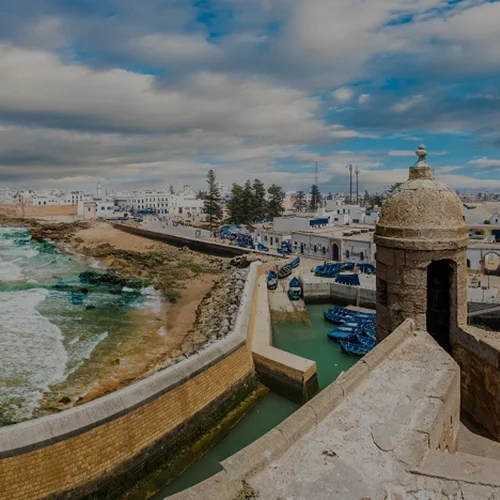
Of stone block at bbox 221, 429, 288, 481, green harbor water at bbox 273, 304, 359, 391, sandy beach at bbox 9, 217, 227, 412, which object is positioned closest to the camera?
stone block at bbox 221, 429, 288, 481

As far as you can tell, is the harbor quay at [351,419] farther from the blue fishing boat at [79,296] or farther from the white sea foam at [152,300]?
the blue fishing boat at [79,296]

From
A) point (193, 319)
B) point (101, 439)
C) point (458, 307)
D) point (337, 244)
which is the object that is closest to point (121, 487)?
point (101, 439)

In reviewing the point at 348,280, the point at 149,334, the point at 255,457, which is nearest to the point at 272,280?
the point at 348,280

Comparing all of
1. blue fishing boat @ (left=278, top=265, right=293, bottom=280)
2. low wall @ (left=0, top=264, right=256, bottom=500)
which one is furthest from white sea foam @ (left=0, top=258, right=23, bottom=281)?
low wall @ (left=0, top=264, right=256, bottom=500)

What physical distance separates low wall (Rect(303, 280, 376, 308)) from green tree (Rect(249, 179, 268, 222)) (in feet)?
142

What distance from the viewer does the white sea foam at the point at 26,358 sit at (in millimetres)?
14883

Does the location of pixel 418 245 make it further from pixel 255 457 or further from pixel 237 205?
pixel 237 205

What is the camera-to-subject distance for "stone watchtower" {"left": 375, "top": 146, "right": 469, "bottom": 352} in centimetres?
728

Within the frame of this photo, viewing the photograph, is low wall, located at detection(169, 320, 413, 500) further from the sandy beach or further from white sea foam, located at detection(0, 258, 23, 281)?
white sea foam, located at detection(0, 258, 23, 281)

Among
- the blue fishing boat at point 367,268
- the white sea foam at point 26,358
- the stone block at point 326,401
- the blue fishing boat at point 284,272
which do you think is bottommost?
the white sea foam at point 26,358

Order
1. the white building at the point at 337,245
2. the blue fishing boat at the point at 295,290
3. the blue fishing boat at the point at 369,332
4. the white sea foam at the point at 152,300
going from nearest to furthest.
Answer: the blue fishing boat at the point at 369,332 < the white sea foam at the point at 152,300 < the blue fishing boat at the point at 295,290 < the white building at the point at 337,245

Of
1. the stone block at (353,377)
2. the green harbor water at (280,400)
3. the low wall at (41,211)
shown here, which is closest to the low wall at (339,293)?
the green harbor water at (280,400)

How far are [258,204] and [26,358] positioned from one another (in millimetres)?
57401

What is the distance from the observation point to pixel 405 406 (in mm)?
5297
